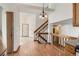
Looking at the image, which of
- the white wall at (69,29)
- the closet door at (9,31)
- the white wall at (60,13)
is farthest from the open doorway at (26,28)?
the white wall at (69,29)

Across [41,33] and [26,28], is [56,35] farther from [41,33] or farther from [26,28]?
[26,28]

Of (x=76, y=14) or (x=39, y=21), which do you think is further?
(x=39, y=21)

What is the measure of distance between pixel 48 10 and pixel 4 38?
0.92 meters

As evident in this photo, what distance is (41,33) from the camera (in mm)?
2555

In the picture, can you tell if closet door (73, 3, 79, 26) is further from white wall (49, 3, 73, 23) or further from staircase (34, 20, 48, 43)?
staircase (34, 20, 48, 43)

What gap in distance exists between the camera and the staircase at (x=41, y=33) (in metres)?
2.45

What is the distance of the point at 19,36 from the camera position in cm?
239

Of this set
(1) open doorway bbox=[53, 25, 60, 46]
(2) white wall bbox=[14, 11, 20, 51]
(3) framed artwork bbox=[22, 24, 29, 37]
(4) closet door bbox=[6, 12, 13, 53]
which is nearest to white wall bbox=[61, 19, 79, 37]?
(1) open doorway bbox=[53, 25, 60, 46]

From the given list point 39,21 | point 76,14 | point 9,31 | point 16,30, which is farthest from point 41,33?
point 76,14

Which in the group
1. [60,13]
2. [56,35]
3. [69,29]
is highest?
[60,13]

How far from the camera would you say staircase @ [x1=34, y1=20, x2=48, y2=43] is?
2.45 meters

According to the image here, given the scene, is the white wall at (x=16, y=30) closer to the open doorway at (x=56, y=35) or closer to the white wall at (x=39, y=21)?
the white wall at (x=39, y=21)

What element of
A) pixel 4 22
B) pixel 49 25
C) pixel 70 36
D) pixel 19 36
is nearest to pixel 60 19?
pixel 49 25

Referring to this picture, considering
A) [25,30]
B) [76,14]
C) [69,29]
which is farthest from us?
[25,30]
